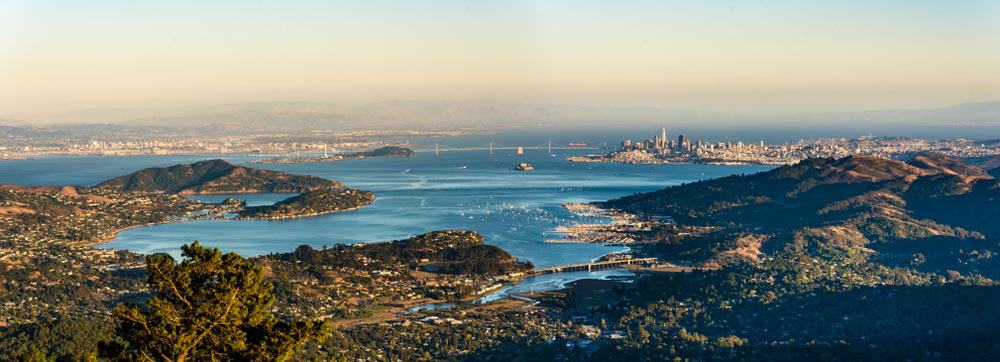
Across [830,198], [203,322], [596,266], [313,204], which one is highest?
[203,322]

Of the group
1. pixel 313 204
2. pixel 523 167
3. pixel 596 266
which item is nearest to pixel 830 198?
pixel 596 266

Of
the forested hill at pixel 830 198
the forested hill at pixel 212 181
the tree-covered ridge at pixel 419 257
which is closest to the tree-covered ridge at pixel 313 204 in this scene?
the forested hill at pixel 212 181

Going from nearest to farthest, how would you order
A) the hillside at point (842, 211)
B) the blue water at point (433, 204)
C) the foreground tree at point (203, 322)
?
the foreground tree at point (203, 322), the hillside at point (842, 211), the blue water at point (433, 204)

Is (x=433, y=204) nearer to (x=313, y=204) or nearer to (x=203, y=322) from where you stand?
(x=313, y=204)

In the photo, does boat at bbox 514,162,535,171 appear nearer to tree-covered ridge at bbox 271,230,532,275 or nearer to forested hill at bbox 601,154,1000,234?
forested hill at bbox 601,154,1000,234

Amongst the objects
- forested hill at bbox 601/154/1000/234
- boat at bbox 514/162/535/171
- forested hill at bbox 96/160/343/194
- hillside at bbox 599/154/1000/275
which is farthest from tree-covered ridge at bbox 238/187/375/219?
boat at bbox 514/162/535/171

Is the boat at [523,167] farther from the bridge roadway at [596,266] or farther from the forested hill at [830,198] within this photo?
the bridge roadway at [596,266]

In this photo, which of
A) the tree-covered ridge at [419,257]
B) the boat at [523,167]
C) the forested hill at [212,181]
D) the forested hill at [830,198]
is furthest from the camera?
the boat at [523,167]
